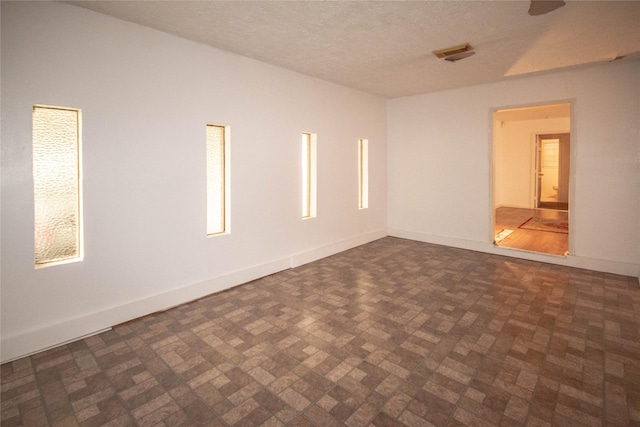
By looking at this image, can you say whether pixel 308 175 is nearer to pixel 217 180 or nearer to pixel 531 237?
pixel 217 180

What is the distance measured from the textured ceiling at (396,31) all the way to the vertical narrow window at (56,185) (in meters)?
1.03

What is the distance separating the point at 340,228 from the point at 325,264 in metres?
0.95

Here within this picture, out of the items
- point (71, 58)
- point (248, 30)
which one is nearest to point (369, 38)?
point (248, 30)

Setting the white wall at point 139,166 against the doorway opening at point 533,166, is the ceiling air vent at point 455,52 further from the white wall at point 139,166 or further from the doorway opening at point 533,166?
the doorway opening at point 533,166

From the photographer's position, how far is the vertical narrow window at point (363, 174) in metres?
6.55

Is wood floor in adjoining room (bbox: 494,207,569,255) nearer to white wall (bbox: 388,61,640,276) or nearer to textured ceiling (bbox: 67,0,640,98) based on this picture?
white wall (bbox: 388,61,640,276)

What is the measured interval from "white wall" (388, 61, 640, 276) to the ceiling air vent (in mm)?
1777

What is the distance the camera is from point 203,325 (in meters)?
3.24

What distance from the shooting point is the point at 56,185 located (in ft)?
9.63

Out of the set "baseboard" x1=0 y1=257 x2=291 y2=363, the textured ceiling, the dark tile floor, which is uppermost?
the textured ceiling

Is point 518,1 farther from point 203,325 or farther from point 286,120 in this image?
point 203,325

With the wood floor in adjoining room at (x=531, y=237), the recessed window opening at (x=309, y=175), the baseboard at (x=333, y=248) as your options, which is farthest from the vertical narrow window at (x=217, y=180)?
the wood floor in adjoining room at (x=531, y=237)

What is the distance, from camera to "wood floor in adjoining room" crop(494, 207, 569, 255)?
5785mm

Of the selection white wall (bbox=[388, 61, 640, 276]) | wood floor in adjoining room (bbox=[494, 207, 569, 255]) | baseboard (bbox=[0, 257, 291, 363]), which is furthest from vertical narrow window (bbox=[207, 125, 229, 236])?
wood floor in adjoining room (bbox=[494, 207, 569, 255])
